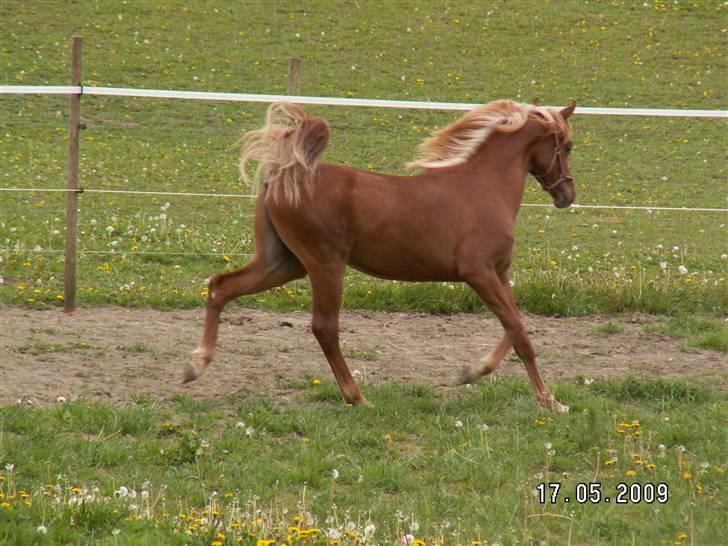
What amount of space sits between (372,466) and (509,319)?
5.48ft

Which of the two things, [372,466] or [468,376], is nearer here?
[372,466]

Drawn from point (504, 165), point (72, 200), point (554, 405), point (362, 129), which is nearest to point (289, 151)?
point (504, 165)

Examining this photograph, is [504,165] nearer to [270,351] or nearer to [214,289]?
[214,289]

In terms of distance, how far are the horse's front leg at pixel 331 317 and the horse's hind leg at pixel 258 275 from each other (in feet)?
1.02

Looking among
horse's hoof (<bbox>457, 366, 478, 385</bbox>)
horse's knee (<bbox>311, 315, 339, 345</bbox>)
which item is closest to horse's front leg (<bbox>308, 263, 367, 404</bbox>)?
horse's knee (<bbox>311, 315, 339, 345</bbox>)

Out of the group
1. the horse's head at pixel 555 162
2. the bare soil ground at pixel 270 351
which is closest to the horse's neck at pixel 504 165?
the horse's head at pixel 555 162

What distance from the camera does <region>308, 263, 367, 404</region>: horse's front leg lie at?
6.73 meters

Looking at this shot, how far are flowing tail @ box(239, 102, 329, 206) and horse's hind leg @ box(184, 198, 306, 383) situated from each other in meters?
0.25

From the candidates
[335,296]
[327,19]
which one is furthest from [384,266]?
[327,19]

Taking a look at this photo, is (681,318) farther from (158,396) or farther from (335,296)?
(158,396)

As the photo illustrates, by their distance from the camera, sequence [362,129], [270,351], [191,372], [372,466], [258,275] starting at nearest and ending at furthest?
[372,466] < [191,372] < [258,275] < [270,351] < [362,129]

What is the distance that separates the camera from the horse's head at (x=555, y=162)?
288 inches

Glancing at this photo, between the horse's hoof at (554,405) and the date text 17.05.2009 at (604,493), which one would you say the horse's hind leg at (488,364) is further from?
the date text 17.05.2009 at (604,493)

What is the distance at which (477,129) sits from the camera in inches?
284
